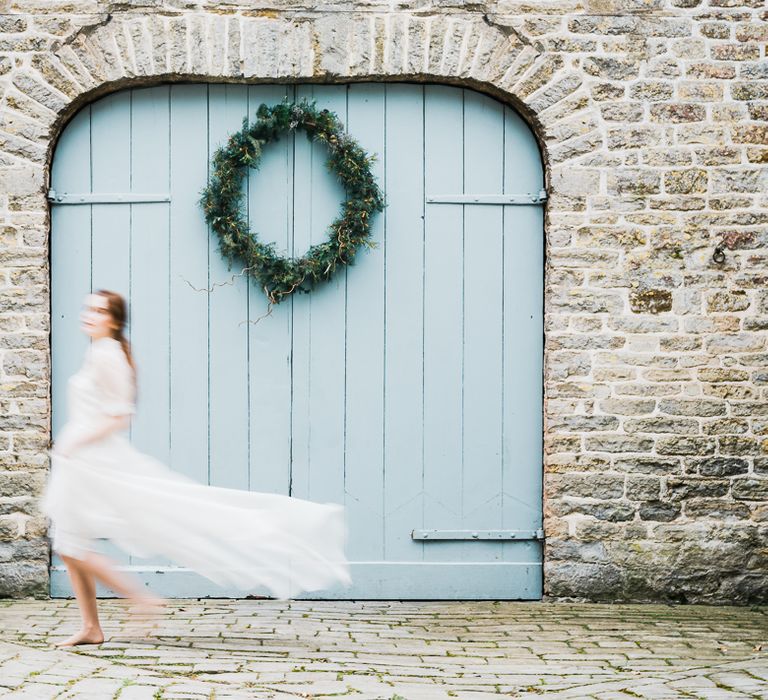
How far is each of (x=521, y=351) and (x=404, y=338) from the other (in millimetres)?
676

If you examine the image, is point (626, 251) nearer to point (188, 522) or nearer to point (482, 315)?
point (482, 315)

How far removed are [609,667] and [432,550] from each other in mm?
1762

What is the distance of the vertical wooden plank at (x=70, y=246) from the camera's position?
20.6 ft

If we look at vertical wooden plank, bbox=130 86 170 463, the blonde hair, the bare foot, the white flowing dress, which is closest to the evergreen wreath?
vertical wooden plank, bbox=130 86 170 463

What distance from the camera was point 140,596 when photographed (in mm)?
4980

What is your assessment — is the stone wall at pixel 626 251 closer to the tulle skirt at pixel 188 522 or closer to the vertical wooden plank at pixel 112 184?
the vertical wooden plank at pixel 112 184

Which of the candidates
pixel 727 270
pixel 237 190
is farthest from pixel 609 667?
pixel 237 190

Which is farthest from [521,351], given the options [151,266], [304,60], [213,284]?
[151,266]

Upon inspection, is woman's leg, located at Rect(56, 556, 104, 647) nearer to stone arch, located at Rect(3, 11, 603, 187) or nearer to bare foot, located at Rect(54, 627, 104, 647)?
bare foot, located at Rect(54, 627, 104, 647)

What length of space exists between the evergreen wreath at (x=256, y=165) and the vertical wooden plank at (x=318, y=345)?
4.4 inches

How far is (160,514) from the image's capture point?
483cm

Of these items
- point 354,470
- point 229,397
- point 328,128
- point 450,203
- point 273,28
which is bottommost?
point 354,470

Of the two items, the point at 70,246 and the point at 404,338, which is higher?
the point at 70,246

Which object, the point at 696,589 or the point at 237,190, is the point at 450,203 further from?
Answer: the point at 696,589
